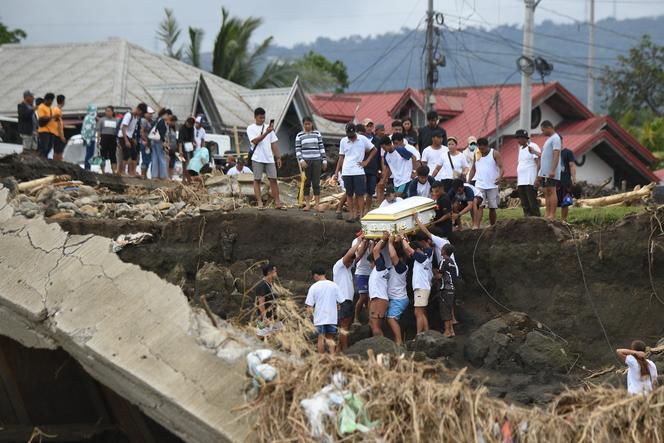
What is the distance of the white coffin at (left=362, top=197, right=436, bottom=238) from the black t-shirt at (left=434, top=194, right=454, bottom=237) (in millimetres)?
280

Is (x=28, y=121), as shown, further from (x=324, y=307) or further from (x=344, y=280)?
(x=324, y=307)

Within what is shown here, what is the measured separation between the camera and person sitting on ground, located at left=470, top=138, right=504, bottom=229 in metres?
17.5

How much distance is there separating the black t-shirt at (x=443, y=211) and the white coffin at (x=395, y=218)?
28 cm

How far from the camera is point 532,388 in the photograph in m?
14.0

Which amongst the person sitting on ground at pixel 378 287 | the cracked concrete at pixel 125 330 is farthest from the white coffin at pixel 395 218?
the cracked concrete at pixel 125 330

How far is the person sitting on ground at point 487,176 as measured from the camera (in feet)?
57.3

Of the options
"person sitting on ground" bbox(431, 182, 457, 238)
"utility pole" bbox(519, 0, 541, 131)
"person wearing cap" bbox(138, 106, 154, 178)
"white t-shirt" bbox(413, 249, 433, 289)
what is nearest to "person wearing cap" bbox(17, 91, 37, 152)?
"person wearing cap" bbox(138, 106, 154, 178)

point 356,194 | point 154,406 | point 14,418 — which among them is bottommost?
point 14,418

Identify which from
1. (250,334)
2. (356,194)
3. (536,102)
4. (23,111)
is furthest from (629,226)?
(536,102)

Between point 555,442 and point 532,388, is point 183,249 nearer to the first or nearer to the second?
point 532,388

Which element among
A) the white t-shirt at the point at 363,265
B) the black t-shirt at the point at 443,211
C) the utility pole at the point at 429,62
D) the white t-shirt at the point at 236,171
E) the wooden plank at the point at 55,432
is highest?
the utility pole at the point at 429,62

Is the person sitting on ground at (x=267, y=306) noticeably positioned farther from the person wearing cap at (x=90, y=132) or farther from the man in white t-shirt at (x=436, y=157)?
the person wearing cap at (x=90, y=132)

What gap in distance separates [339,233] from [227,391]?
306 inches

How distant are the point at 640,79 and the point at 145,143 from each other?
41.5 m
